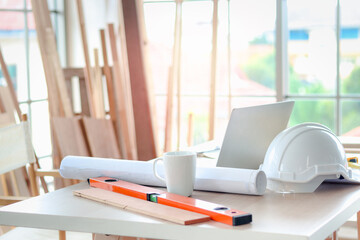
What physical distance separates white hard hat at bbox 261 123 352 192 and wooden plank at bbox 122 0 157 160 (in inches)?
93.2

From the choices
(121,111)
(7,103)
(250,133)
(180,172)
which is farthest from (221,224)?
(121,111)

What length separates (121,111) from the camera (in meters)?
3.83

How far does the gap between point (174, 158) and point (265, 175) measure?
0.84 feet

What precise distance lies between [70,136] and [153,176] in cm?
208

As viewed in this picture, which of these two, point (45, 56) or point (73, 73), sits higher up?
point (45, 56)

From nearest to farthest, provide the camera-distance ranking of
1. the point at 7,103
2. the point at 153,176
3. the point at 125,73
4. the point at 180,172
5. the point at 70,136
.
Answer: the point at 180,172 < the point at 153,176 < the point at 7,103 < the point at 70,136 < the point at 125,73

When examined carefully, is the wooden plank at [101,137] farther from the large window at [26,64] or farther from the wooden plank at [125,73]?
the large window at [26,64]

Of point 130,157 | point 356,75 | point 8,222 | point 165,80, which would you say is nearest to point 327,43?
point 356,75

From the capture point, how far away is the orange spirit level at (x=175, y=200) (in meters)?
1.29

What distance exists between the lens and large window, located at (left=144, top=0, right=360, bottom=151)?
397cm

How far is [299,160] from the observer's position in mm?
1580

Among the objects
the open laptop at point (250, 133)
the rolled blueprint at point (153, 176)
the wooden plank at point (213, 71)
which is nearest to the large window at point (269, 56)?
the wooden plank at point (213, 71)

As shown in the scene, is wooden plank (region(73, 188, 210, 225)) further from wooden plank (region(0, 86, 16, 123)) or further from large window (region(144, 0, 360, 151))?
large window (region(144, 0, 360, 151))

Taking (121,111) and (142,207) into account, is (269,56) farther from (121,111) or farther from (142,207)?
(142,207)
